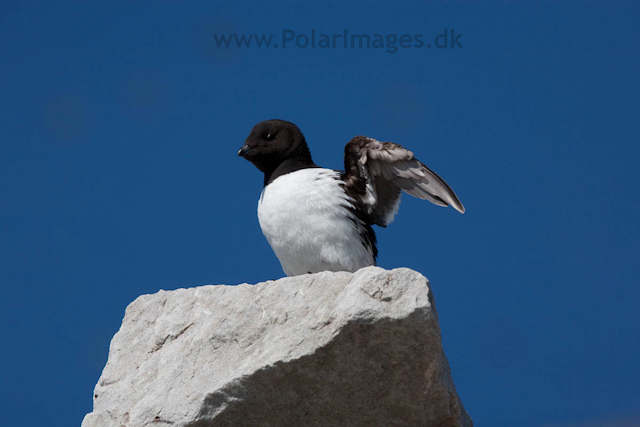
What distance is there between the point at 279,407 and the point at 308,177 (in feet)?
10.1

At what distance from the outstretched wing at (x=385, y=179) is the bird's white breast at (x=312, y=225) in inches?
12.2

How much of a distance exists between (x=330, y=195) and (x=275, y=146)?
1.07 meters

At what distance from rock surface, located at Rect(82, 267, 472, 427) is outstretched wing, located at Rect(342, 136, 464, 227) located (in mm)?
2255

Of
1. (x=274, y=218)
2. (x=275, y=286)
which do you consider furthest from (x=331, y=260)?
(x=275, y=286)

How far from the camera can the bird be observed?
8.30 m

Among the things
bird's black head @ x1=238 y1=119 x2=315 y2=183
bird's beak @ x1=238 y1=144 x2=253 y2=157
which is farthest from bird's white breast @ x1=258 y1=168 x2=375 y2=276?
bird's beak @ x1=238 y1=144 x2=253 y2=157

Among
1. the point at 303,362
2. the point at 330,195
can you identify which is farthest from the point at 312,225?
the point at 303,362

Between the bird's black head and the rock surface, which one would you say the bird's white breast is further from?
the rock surface

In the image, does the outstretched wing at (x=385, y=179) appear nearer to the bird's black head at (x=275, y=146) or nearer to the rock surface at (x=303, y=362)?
the bird's black head at (x=275, y=146)

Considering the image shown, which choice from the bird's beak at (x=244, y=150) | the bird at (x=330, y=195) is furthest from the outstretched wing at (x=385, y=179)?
the bird's beak at (x=244, y=150)

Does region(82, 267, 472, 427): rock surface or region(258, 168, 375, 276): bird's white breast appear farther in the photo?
region(258, 168, 375, 276): bird's white breast

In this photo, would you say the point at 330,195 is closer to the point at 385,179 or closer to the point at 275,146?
the point at 385,179

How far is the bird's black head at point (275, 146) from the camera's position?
900 cm

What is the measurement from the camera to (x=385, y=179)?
8734 mm
